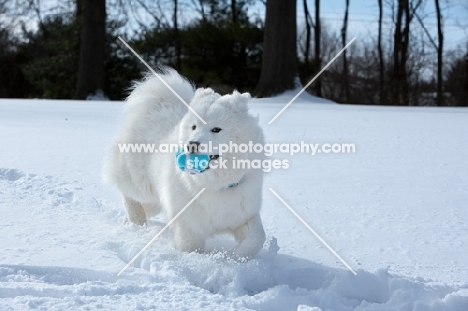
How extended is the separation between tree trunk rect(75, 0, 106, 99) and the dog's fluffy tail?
36.6ft

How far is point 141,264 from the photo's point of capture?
3357 mm

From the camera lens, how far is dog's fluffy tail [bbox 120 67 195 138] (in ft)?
14.3

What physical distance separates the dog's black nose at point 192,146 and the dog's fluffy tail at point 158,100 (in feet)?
3.51

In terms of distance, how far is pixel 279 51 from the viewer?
13016 mm

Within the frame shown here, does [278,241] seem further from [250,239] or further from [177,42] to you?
[177,42]

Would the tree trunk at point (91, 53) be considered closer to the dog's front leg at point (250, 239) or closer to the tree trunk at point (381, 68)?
the tree trunk at point (381, 68)

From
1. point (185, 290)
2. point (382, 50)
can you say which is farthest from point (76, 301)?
point (382, 50)

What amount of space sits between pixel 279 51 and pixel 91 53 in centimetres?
547

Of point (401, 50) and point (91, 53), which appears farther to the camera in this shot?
point (401, 50)

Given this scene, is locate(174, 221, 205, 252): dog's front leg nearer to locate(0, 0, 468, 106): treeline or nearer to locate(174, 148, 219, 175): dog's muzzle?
locate(174, 148, 219, 175): dog's muzzle

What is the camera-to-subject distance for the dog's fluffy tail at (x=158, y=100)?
171 inches

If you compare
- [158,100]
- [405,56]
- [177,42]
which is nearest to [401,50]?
[405,56]

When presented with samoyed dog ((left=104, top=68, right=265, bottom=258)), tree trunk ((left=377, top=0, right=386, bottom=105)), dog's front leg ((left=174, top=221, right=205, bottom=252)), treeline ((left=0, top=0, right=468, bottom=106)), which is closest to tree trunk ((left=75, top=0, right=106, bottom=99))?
treeline ((left=0, top=0, right=468, bottom=106))

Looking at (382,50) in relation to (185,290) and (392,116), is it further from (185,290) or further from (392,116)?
(185,290)
